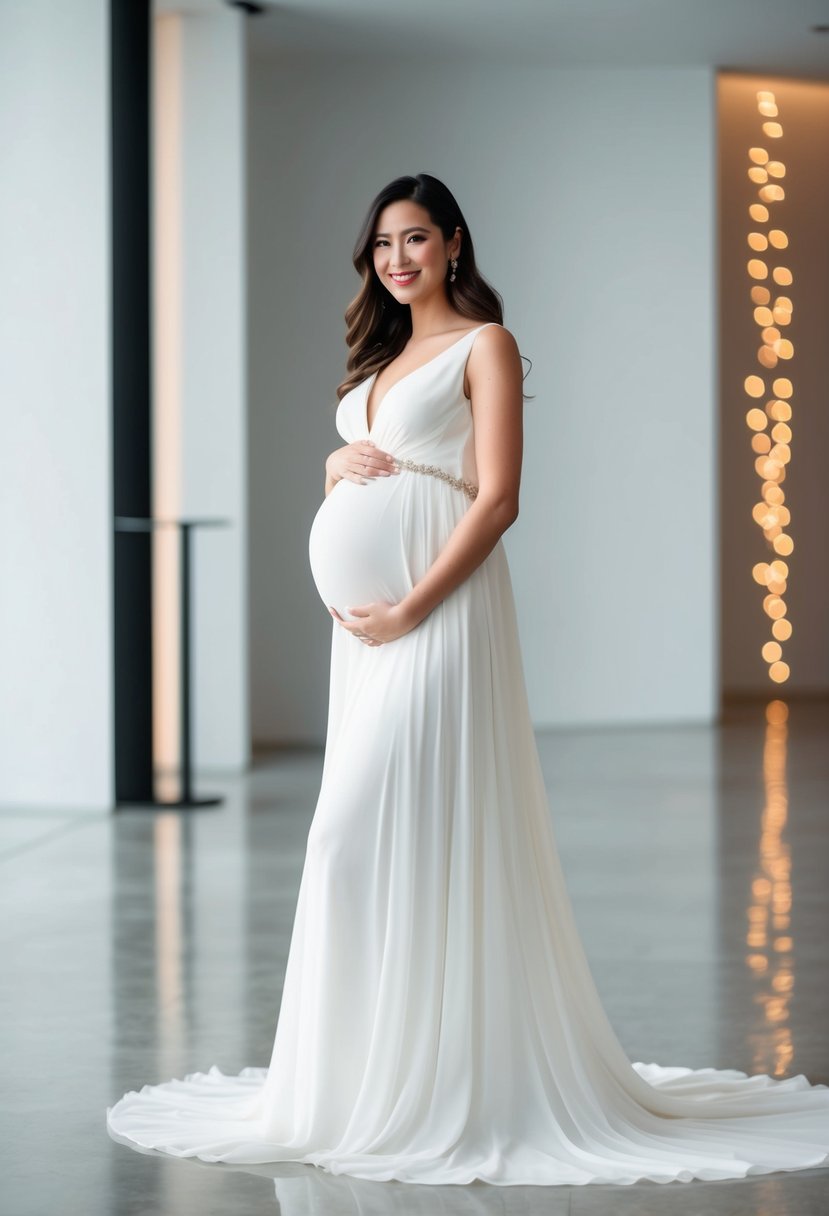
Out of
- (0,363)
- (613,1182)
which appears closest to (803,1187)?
(613,1182)

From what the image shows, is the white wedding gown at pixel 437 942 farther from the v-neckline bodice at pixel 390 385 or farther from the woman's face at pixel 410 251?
the woman's face at pixel 410 251

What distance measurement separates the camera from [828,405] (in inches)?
424

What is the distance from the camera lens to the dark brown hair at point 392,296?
2848 millimetres

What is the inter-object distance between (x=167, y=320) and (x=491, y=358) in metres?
5.45

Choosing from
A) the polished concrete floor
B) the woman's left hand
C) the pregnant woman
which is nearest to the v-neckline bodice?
the pregnant woman

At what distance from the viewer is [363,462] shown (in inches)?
114

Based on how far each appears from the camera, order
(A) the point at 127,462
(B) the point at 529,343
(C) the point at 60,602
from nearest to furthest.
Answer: (C) the point at 60,602, (A) the point at 127,462, (B) the point at 529,343

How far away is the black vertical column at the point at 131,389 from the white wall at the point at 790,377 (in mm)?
4562

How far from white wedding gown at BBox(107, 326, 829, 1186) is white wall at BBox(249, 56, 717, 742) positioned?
20.7 feet

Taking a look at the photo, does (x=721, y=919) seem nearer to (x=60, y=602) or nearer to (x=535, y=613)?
(x=60, y=602)

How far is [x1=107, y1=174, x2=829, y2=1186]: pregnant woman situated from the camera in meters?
2.71

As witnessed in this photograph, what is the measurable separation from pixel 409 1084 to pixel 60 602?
4349 mm

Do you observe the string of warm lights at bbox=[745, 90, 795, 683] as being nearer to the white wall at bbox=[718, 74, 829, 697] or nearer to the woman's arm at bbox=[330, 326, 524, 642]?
the white wall at bbox=[718, 74, 829, 697]

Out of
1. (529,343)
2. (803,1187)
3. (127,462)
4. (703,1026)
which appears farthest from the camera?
(529,343)
